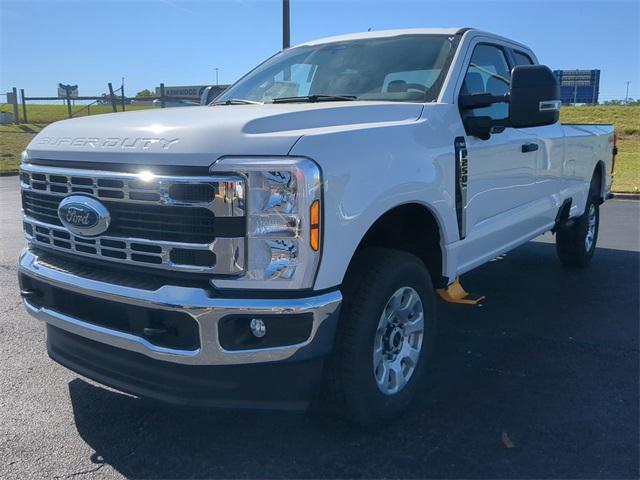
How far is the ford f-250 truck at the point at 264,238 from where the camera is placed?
255 centimetres

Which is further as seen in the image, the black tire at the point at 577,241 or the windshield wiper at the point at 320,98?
the black tire at the point at 577,241

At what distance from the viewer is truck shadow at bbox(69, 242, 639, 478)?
2.81m

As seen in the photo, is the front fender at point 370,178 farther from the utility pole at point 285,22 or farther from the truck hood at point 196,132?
the utility pole at point 285,22

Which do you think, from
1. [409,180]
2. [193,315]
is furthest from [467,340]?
[193,315]

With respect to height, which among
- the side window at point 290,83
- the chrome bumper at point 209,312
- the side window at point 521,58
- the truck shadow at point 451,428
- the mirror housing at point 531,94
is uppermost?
the side window at point 521,58

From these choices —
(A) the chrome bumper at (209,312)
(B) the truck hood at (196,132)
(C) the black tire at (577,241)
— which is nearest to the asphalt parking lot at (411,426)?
(A) the chrome bumper at (209,312)

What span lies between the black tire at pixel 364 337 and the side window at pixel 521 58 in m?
A: 2.65

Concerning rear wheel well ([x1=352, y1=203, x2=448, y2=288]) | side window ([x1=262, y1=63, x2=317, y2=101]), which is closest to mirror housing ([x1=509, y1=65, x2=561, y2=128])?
rear wheel well ([x1=352, y1=203, x2=448, y2=288])

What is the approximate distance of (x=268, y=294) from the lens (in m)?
2.58

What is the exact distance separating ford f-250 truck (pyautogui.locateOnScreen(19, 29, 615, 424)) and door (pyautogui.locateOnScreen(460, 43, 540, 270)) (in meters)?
0.04

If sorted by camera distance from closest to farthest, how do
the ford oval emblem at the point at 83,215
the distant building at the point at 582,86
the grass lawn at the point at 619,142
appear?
the ford oval emblem at the point at 83,215
the grass lawn at the point at 619,142
the distant building at the point at 582,86

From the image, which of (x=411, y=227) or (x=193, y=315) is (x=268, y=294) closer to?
(x=193, y=315)

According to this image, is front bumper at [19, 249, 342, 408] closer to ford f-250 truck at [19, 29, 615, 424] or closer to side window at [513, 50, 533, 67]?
ford f-250 truck at [19, 29, 615, 424]

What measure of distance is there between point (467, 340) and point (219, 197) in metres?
2.61
